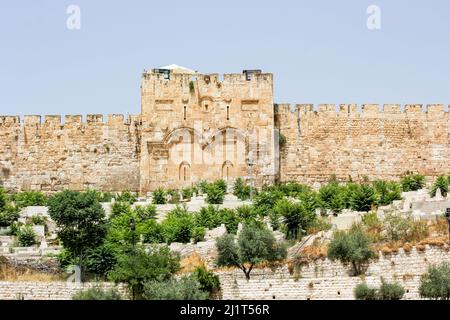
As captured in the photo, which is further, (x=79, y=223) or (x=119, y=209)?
(x=119, y=209)

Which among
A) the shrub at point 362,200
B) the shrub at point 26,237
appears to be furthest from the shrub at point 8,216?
the shrub at point 362,200

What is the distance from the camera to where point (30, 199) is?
1373 inches

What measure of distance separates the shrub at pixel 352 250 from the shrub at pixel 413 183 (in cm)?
888

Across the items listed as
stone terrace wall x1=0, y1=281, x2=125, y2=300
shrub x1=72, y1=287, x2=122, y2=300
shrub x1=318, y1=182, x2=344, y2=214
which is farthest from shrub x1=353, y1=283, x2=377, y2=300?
shrub x1=318, y1=182, x2=344, y2=214

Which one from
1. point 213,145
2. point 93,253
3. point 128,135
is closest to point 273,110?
point 213,145

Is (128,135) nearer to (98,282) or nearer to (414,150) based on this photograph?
(414,150)

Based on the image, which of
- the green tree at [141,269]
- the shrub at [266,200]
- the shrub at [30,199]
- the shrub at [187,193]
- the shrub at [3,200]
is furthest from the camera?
the shrub at [187,193]

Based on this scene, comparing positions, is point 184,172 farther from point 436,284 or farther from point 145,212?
point 436,284

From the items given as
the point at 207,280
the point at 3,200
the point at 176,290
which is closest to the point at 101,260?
the point at 207,280

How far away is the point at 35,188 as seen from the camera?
1491 inches

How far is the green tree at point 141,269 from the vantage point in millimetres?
24188

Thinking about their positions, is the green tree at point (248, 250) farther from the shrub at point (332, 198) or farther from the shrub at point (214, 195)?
the shrub at point (214, 195)

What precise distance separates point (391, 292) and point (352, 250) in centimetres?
255
